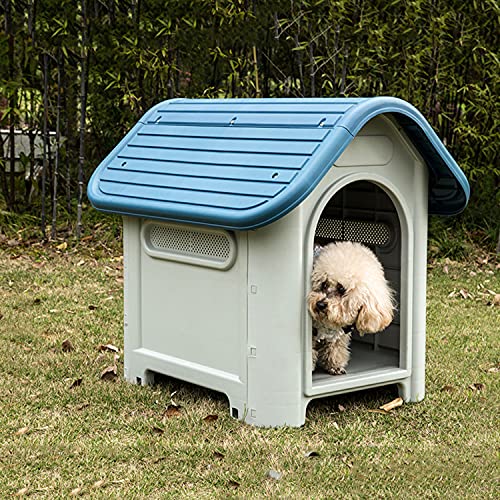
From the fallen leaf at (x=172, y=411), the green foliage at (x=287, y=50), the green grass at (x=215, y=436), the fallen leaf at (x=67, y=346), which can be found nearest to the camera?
the green grass at (x=215, y=436)

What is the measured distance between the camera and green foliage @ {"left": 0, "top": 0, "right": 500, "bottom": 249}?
834 cm

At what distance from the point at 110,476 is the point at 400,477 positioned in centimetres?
108

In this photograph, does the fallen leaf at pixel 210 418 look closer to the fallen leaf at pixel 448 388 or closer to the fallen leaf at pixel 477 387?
the fallen leaf at pixel 448 388

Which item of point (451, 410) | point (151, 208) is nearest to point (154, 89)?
point (151, 208)

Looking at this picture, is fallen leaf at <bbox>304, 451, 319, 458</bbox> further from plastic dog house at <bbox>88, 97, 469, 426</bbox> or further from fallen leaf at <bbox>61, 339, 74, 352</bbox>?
fallen leaf at <bbox>61, 339, 74, 352</bbox>

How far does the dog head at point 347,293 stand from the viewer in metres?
4.26

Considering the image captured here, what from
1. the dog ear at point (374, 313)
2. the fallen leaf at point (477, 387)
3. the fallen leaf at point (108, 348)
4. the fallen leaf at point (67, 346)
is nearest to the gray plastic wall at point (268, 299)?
the dog ear at point (374, 313)

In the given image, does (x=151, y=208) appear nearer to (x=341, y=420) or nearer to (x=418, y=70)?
(x=341, y=420)

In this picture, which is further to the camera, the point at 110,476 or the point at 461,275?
the point at 461,275

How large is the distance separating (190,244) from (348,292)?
78cm

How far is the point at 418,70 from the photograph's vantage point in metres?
8.27

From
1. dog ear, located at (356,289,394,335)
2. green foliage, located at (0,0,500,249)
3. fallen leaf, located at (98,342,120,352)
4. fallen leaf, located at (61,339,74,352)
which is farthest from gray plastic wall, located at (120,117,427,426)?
green foliage, located at (0,0,500,249)

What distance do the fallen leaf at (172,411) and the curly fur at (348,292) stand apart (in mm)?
722

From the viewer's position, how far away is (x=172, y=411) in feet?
14.7
